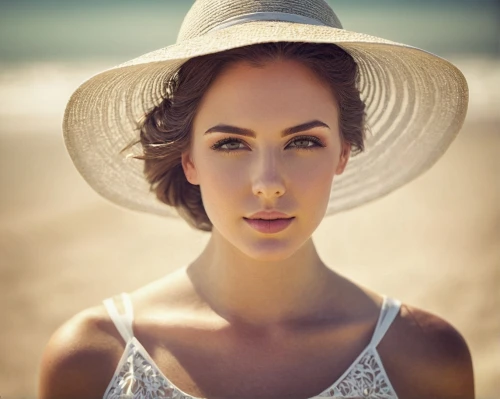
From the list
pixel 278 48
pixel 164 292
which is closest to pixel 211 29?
pixel 278 48

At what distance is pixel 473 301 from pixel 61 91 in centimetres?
911

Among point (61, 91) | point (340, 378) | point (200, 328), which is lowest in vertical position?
point (340, 378)

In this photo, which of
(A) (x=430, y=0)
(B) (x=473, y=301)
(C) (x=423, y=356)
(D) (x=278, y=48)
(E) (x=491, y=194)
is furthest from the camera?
(A) (x=430, y=0)

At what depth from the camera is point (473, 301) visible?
17.3 feet

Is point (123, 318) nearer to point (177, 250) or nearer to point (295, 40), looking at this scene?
point (295, 40)

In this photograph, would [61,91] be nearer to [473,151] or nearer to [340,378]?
[473,151]

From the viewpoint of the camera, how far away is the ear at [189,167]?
237 centimetres

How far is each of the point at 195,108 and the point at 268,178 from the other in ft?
1.34

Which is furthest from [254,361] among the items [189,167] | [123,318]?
[189,167]

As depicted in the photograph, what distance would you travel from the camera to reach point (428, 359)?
95.7 inches

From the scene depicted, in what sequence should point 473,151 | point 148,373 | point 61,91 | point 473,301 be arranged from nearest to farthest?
point 148,373, point 473,301, point 473,151, point 61,91

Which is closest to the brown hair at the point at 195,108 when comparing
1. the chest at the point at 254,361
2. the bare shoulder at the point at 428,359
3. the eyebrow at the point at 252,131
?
the eyebrow at the point at 252,131

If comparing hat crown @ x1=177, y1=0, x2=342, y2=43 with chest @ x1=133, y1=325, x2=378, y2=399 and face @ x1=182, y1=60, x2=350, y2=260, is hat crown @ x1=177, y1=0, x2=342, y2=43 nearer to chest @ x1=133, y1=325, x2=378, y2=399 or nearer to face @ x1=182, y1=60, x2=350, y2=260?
face @ x1=182, y1=60, x2=350, y2=260

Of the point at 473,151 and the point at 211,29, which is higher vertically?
the point at 473,151
